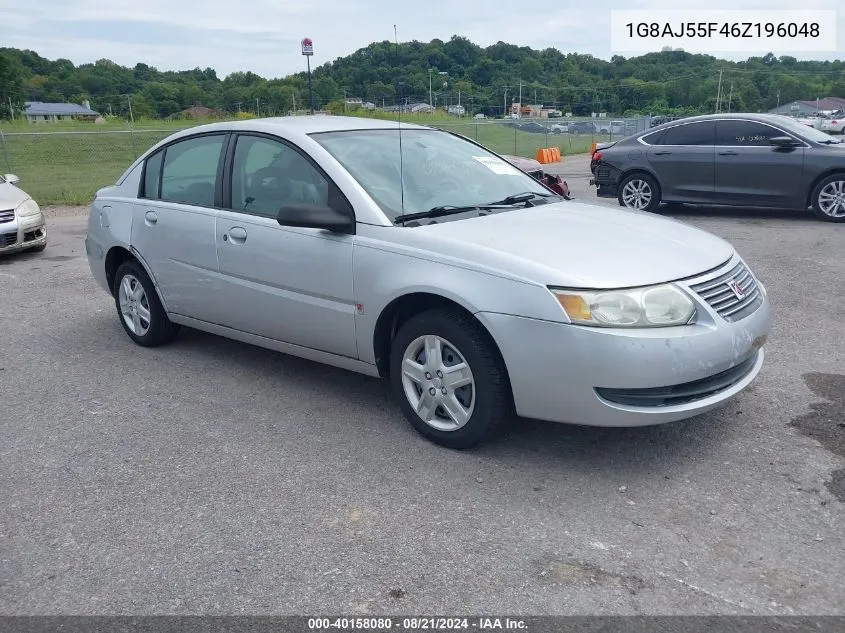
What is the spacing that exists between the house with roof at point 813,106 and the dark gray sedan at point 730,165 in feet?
117

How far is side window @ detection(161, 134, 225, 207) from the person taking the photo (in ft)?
16.8

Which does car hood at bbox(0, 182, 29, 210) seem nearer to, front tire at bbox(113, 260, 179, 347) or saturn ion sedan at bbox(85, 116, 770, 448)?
front tire at bbox(113, 260, 179, 347)

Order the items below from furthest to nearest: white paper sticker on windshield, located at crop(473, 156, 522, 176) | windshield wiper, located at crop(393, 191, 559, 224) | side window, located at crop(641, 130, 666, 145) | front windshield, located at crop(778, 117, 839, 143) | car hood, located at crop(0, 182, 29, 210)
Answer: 1. side window, located at crop(641, 130, 666, 145)
2. front windshield, located at crop(778, 117, 839, 143)
3. car hood, located at crop(0, 182, 29, 210)
4. white paper sticker on windshield, located at crop(473, 156, 522, 176)
5. windshield wiper, located at crop(393, 191, 559, 224)

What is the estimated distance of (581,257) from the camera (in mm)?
3666

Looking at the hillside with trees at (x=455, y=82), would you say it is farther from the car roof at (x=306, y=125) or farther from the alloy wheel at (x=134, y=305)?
the alloy wheel at (x=134, y=305)

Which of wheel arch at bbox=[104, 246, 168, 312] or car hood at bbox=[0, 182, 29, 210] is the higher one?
car hood at bbox=[0, 182, 29, 210]

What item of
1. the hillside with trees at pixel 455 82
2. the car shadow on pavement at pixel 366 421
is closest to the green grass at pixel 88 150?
the hillside with trees at pixel 455 82

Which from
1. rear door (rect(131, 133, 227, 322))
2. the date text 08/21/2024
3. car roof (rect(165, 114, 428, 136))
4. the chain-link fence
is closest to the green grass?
the chain-link fence

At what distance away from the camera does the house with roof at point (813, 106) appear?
46.8 m

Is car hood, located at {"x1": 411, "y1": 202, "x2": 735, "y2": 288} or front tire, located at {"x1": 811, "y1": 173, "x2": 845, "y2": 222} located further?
front tire, located at {"x1": 811, "y1": 173, "x2": 845, "y2": 222}

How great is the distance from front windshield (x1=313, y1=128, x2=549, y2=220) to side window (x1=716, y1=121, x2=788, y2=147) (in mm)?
7452

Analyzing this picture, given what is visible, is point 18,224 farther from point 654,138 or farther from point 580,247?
point 654,138

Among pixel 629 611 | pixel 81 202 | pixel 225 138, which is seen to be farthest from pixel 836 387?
pixel 81 202

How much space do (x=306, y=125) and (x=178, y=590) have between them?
3009 mm
